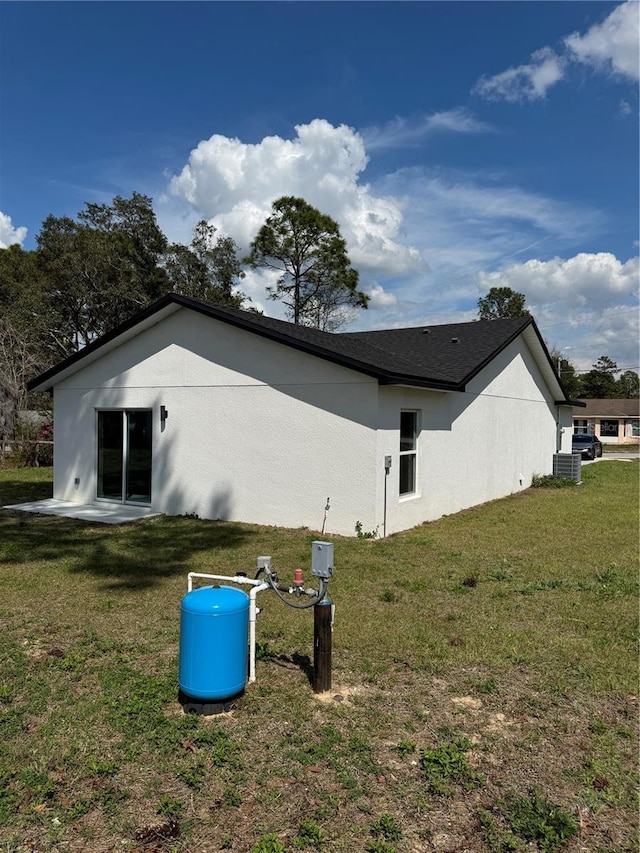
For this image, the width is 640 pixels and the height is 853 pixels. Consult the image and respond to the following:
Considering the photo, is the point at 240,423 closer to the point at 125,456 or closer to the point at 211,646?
the point at 125,456

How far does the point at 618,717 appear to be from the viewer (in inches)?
138

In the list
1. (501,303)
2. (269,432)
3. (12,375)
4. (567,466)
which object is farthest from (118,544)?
(501,303)

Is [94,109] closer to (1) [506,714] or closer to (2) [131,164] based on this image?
(2) [131,164]

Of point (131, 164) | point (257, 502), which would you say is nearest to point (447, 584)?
point (257, 502)

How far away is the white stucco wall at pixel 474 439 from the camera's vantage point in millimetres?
9117

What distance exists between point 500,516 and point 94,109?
12.6 meters

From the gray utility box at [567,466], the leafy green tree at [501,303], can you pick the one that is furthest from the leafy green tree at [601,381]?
the gray utility box at [567,466]

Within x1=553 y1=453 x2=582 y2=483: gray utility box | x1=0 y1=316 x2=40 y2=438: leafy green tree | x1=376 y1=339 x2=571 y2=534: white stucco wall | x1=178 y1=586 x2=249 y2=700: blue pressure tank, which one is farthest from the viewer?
x1=0 y1=316 x2=40 y2=438: leafy green tree

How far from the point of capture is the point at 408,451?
966 cm

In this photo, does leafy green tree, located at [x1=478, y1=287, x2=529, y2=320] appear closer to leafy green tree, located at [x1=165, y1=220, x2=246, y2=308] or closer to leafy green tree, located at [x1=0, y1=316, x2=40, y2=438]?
leafy green tree, located at [x1=165, y1=220, x2=246, y2=308]

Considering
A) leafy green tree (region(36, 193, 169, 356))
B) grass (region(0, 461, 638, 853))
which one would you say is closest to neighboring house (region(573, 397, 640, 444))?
leafy green tree (region(36, 193, 169, 356))

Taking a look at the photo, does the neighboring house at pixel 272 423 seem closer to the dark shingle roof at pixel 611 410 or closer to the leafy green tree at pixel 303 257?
the leafy green tree at pixel 303 257

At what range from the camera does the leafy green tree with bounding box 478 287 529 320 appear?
1881 inches

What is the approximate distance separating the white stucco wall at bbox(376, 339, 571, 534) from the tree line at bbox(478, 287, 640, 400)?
2437 cm
